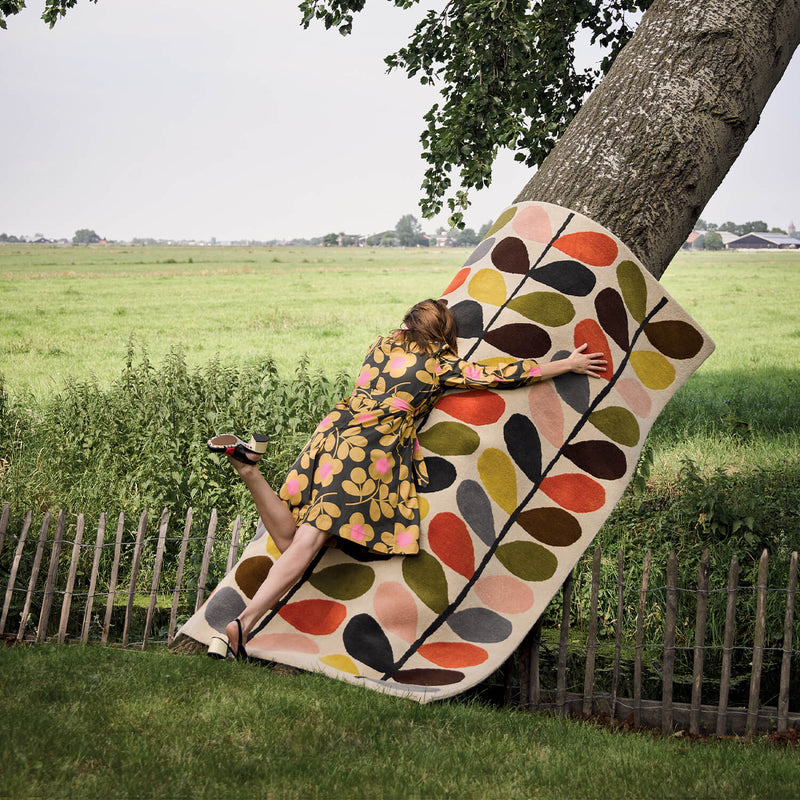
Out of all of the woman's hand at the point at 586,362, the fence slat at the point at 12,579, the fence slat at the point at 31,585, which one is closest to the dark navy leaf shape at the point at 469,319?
the woman's hand at the point at 586,362

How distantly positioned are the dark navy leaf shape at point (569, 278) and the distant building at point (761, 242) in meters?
44.8

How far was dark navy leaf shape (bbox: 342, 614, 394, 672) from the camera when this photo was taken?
4105mm

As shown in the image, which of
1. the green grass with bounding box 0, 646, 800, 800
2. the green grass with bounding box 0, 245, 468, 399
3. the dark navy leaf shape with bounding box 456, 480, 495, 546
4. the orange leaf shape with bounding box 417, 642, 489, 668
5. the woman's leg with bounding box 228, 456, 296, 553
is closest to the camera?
the green grass with bounding box 0, 646, 800, 800

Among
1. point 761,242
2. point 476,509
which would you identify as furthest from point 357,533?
point 761,242

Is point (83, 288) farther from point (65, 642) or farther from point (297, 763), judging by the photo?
point (297, 763)

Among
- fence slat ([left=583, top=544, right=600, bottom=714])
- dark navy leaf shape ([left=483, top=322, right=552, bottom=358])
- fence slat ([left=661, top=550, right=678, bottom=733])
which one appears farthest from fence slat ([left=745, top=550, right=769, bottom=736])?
dark navy leaf shape ([left=483, top=322, right=552, bottom=358])

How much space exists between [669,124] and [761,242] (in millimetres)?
48244

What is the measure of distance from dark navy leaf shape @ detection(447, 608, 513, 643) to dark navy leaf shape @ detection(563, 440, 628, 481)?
925mm

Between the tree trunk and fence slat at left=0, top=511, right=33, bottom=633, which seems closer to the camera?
the tree trunk

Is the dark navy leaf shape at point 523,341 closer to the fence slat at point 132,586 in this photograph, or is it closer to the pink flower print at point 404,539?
the pink flower print at point 404,539

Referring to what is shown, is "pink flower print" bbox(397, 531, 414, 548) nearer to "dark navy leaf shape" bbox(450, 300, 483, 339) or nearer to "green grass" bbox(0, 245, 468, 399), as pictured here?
"dark navy leaf shape" bbox(450, 300, 483, 339)

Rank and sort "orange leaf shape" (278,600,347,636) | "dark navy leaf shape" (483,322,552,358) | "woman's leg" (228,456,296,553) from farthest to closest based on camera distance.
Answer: "dark navy leaf shape" (483,322,552,358)
"orange leaf shape" (278,600,347,636)
"woman's leg" (228,456,296,553)

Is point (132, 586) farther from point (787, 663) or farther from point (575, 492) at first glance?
point (787, 663)

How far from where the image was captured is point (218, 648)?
13.6 ft
